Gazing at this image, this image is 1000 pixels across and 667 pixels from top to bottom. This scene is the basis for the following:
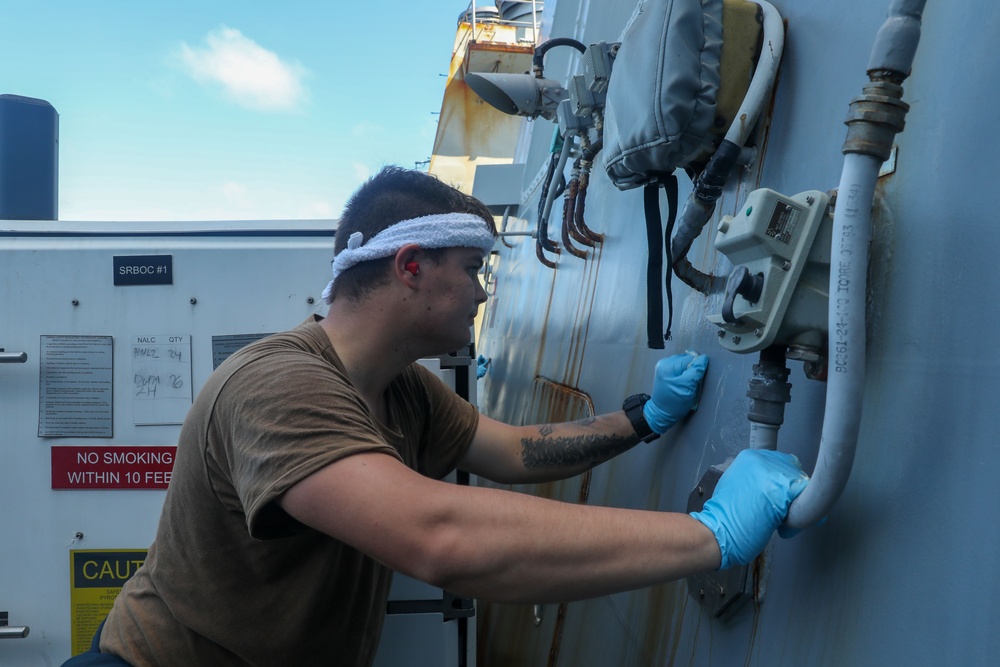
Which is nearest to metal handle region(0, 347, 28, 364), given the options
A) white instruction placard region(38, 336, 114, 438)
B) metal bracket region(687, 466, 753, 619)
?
white instruction placard region(38, 336, 114, 438)

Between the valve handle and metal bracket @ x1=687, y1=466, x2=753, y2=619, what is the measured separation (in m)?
0.36

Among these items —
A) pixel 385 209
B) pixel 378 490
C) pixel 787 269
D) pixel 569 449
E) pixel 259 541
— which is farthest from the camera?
pixel 569 449

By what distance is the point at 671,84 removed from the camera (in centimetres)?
153

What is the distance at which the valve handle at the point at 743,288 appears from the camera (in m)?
1.26

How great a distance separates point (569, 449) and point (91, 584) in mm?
1811

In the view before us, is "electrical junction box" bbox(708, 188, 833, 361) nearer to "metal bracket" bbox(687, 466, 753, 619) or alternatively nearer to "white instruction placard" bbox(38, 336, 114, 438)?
"metal bracket" bbox(687, 466, 753, 619)

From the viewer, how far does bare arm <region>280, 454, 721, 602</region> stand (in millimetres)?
1316

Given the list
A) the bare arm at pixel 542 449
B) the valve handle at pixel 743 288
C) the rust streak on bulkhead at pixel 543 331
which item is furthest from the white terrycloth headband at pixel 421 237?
the rust streak on bulkhead at pixel 543 331

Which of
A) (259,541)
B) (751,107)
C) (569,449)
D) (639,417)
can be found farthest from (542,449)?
(751,107)

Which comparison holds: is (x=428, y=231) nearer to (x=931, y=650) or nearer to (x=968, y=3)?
(x=968, y=3)

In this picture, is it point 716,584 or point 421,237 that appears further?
point 421,237

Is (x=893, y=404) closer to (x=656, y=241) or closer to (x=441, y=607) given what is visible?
(x=656, y=241)

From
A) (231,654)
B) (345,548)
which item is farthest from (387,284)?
(231,654)

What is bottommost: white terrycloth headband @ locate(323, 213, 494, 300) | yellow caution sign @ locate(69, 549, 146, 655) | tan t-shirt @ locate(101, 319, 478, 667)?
yellow caution sign @ locate(69, 549, 146, 655)
